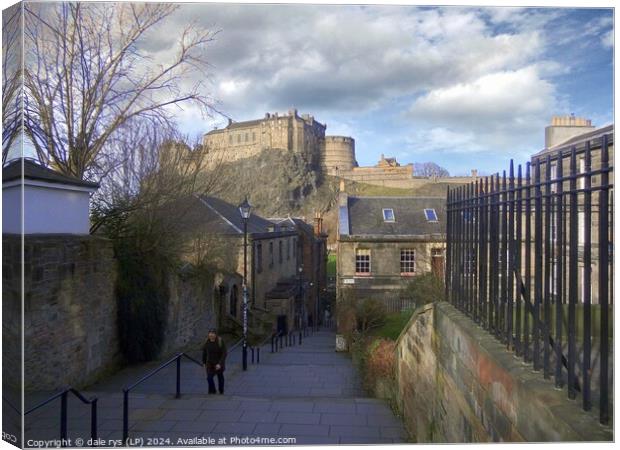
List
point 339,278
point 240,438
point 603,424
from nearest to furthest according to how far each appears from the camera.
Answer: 1. point 603,424
2. point 240,438
3. point 339,278

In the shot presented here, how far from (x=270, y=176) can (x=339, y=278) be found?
3.12 metres

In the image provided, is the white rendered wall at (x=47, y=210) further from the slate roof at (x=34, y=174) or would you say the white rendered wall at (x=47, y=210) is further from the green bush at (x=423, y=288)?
the green bush at (x=423, y=288)

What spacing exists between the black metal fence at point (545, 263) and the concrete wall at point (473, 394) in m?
0.12

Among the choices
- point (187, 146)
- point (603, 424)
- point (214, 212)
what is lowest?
point (603, 424)

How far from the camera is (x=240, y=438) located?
3832mm

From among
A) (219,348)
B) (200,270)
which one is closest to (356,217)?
(200,270)

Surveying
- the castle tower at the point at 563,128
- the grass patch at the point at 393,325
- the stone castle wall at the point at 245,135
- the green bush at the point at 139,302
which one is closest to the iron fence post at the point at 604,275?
the castle tower at the point at 563,128

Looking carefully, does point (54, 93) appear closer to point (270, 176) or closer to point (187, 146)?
point (187, 146)

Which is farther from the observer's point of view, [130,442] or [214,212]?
[214,212]

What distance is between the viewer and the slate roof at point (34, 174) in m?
3.90

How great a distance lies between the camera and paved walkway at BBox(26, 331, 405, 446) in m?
3.93

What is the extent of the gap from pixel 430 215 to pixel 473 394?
32.4 ft

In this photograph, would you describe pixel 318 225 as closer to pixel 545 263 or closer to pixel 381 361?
pixel 381 361

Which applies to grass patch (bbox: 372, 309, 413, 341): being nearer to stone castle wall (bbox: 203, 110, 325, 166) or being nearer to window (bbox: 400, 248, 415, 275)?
window (bbox: 400, 248, 415, 275)
